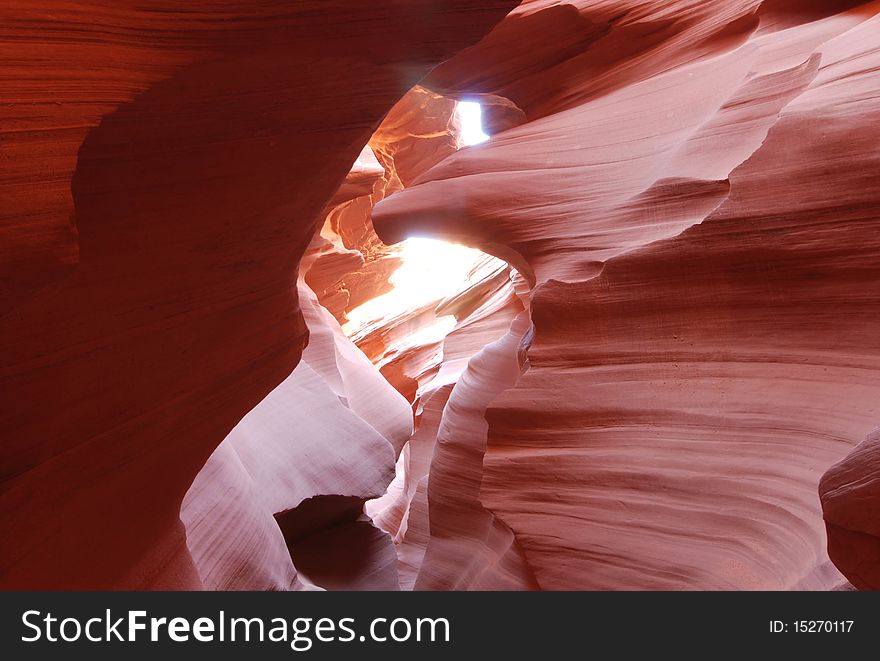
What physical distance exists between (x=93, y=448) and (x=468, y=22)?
2462mm

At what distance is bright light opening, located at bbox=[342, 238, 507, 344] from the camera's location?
13664 mm

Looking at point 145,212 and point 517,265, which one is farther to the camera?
point 517,265

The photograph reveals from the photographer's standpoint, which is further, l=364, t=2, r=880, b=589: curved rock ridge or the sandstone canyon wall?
l=364, t=2, r=880, b=589: curved rock ridge

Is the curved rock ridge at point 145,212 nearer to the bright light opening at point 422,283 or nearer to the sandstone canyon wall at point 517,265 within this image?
the sandstone canyon wall at point 517,265

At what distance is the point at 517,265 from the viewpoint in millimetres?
5281

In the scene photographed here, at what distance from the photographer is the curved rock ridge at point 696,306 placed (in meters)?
2.94

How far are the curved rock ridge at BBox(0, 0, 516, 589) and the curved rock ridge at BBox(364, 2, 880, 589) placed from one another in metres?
1.67

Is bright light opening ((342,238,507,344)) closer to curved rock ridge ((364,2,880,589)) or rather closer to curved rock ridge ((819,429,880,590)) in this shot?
curved rock ridge ((364,2,880,589))

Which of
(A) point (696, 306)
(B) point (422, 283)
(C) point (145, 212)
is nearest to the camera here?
(C) point (145, 212)

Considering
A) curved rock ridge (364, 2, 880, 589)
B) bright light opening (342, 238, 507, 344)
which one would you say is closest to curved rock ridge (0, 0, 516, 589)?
curved rock ridge (364, 2, 880, 589)

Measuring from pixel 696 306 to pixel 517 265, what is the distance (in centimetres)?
201

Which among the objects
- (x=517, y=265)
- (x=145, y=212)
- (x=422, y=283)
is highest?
(x=145, y=212)

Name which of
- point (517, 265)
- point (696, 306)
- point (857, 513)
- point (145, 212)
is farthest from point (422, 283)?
point (857, 513)

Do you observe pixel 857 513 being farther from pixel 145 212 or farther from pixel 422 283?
pixel 422 283
